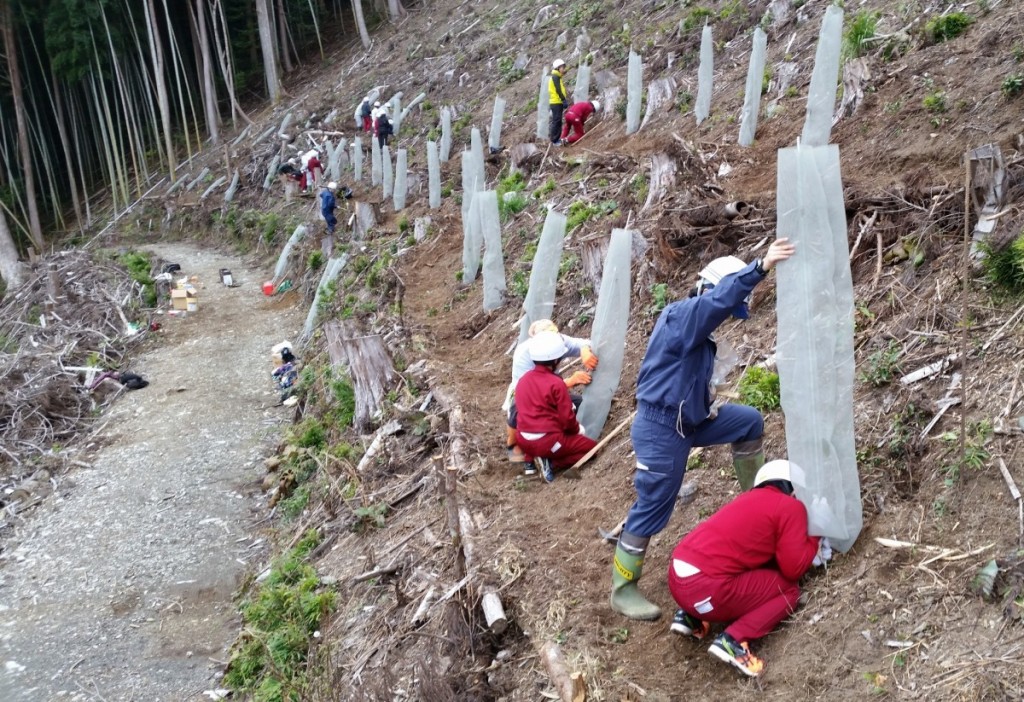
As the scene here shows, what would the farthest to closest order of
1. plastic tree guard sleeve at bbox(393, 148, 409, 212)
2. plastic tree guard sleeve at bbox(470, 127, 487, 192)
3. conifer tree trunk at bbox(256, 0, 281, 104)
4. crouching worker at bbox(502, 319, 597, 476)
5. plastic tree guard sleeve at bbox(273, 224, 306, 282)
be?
conifer tree trunk at bbox(256, 0, 281, 104), plastic tree guard sleeve at bbox(273, 224, 306, 282), plastic tree guard sleeve at bbox(393, 148, 409, 212), plastic tree guard sleeve at bbox(470, 127, 487, 192), crouching worker at bbox(502, 319, 597, 476)

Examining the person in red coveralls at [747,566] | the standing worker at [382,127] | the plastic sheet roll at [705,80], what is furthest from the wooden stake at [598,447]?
the standing worker at [382,127]

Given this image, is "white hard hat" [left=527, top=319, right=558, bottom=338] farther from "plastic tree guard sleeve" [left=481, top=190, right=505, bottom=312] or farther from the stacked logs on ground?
the stacked logs on ground

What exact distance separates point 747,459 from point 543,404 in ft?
→ 5.86

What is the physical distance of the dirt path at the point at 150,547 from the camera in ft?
22.9

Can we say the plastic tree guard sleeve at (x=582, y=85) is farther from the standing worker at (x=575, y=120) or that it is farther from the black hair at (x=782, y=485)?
the black hair at (x=782, y=485)

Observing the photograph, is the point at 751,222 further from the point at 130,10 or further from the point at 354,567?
the point at 130,10

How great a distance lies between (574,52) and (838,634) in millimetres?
16696

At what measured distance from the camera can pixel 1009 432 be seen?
378 cm

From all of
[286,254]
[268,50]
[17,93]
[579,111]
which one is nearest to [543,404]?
[579,111]

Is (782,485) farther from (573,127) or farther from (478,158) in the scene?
(573,127)

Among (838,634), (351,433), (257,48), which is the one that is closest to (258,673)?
(351,433)

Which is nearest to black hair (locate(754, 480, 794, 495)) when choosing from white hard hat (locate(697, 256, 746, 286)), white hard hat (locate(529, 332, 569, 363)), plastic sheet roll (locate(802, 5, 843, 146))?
white hard hat (locate(697, 256, 746, 286))

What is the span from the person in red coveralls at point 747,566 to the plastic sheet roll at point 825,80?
484 cm

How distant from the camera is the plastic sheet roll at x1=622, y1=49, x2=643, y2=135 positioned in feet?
38.0
